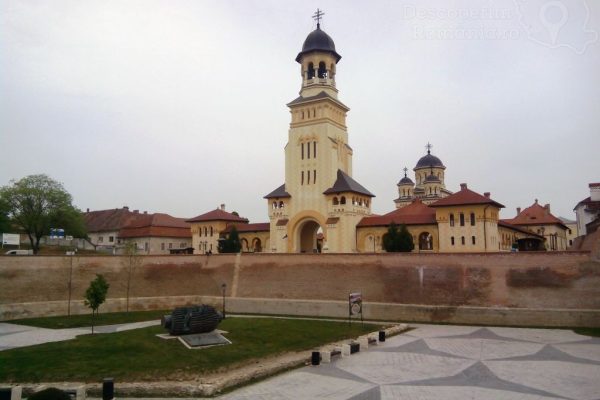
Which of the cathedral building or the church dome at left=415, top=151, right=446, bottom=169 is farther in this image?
the church dome at left=415, top=151, right=446, bottom=169

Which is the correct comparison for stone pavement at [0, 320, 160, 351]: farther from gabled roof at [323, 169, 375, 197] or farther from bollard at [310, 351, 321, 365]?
gabled roof at [323, 169, 375, 197]

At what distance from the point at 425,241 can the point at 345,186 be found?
8.33 meters

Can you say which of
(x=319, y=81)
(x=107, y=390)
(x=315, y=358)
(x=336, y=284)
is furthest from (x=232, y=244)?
(x=107, y=390)

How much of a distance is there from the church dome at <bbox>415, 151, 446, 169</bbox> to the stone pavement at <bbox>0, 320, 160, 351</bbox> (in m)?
55.1

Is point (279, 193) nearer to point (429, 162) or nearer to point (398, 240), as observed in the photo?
point (398, 240)

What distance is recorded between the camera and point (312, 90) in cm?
4612

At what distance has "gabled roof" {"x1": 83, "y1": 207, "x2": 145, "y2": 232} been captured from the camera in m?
60.3

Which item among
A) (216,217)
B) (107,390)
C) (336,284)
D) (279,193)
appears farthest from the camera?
(216,217)

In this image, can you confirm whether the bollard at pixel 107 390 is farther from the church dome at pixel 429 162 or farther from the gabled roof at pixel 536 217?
the church dome at pixel 429 162

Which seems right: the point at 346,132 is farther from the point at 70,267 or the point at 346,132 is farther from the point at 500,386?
the point at 500,386

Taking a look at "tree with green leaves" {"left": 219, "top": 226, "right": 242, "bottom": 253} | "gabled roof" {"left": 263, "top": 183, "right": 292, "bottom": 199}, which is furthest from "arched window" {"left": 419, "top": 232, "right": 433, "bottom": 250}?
"tree with green leaves" {"left": 219, "top": 226, "right": 242, "bottom": 253}

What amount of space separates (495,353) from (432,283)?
9980 mm

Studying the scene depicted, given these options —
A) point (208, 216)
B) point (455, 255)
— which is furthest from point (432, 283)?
point (208, 216)

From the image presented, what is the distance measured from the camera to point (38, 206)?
4741cm
